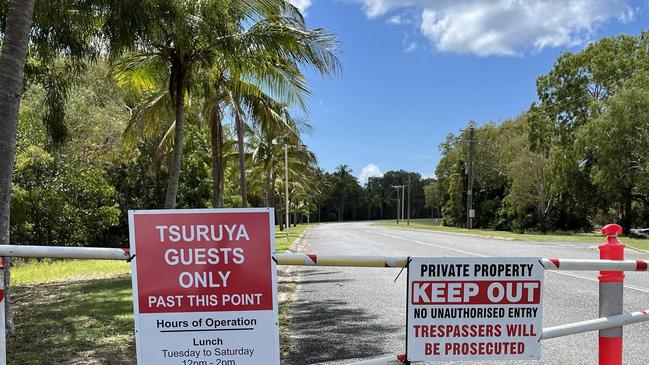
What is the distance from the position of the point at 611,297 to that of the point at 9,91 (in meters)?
6.25

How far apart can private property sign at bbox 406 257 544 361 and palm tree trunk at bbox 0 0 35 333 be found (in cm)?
504

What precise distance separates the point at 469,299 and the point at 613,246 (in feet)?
3.56

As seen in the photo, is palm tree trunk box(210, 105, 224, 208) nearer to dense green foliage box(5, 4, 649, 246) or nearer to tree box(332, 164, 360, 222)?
dense green foliage box(5, 4, 649, 246)

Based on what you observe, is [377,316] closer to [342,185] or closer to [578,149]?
[578,149]

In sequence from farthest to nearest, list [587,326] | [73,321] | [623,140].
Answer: [623,140] < [73,321] < [587,326]

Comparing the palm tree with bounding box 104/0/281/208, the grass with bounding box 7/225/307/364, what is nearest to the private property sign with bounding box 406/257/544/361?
the grass with bounding box 7/225/307/364

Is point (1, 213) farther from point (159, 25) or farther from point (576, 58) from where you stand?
point (576, 58)

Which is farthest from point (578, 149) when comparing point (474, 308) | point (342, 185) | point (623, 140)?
point (342, 185)

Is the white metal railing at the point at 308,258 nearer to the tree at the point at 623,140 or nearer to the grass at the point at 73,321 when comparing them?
the grass at the point at 73,321

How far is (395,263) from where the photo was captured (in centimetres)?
321

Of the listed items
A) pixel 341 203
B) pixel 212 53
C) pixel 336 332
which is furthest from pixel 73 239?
pixel 341 203

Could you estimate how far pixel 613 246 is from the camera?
3588mm

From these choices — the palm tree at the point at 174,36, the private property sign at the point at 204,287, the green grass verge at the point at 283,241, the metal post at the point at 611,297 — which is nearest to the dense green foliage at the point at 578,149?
the green grass verge at the point at 283,241

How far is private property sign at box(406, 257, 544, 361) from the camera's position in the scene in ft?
10.7
